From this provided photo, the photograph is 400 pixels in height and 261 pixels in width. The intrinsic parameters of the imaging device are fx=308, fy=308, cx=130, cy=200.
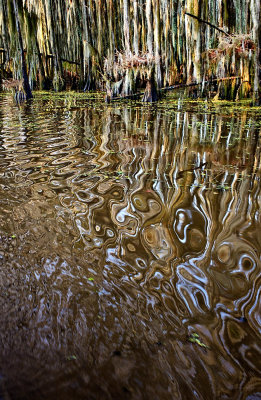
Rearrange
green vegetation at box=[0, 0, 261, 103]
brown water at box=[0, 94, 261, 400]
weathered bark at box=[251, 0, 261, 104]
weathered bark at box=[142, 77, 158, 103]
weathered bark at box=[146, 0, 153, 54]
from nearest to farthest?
1. brown water at box=[0, 94, 261, 400]
2. weathered bark at box=[251, 0, 261, 104]
3. green vegetation at box=[0, 0, 261, 103]
4. weathered bark at box=[146, 0, 153, 54]
5. weathered bark at box=[142, 77, 158, 103]

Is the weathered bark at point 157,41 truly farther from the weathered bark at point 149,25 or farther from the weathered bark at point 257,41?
the weathered bark at point 257,41

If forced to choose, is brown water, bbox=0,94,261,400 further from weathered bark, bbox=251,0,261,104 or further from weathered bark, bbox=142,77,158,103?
weathered bark, bbox=142,77,158,103

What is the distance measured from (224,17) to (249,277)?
30.2ft

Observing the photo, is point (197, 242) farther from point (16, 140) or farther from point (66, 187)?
point (16, 140)

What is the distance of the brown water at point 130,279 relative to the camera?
1.16 m

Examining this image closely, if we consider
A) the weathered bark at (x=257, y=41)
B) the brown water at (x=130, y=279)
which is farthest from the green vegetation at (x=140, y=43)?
the brown water at (x=130, y=279)

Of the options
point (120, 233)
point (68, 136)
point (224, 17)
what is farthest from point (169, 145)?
point (224, 17)

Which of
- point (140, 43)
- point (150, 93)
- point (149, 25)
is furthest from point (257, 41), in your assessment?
point (140, 43)

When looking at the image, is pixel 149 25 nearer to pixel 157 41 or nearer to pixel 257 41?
pixel 157 41

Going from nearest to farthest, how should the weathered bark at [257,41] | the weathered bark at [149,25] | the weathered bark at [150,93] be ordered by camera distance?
the weathered bark at [257,41] < the weathered bark at [149,25] < the weathered bark at [150,93]

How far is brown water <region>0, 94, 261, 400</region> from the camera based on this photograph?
1161mm

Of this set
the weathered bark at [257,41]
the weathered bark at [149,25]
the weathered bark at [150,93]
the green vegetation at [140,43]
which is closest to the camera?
the weathered bark at [257,41]

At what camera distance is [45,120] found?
707cm

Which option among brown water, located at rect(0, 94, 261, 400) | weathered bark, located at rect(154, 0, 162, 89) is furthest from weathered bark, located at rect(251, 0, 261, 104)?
brown water, located at rect(0, 94, 261, 400)
